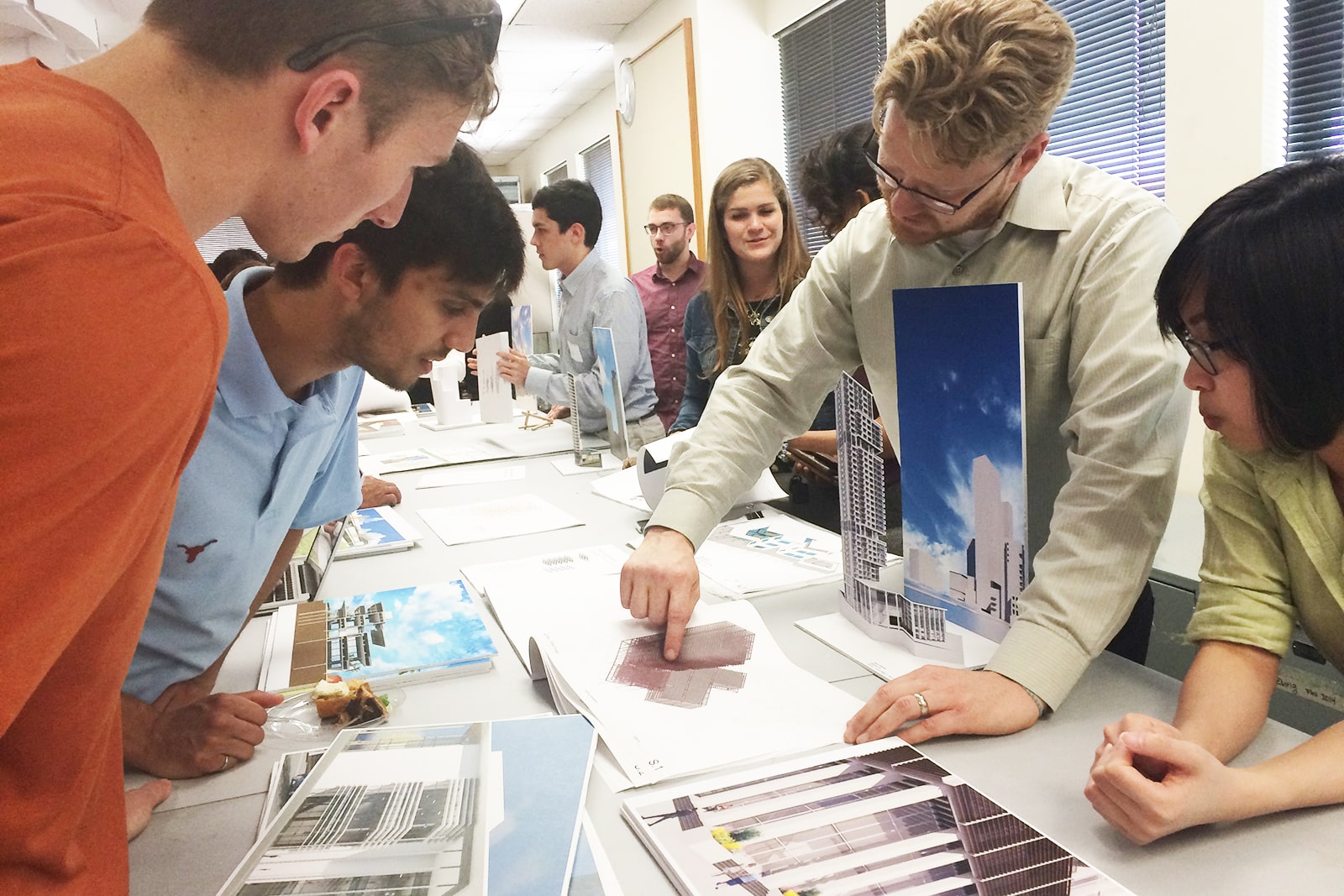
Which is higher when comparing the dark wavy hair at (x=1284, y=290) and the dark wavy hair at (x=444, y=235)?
the dark wavy hair at (x=444, y=235)

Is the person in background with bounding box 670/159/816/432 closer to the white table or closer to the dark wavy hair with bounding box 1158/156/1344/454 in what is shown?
the white table

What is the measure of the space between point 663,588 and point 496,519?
852 mm

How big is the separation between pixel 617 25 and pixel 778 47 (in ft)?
4.57

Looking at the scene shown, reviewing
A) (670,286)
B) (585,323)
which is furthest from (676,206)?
(585,323)

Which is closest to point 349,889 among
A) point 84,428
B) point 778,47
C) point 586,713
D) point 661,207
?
point 586,713

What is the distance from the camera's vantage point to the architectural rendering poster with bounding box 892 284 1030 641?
100cm

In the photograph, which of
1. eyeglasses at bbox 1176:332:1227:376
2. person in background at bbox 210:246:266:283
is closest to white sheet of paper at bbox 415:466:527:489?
person in background at bbox 210:246:266:283

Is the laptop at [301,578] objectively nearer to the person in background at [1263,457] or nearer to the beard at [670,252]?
the person in background at [1263,457]

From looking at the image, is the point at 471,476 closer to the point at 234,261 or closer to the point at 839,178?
the point at 234,261

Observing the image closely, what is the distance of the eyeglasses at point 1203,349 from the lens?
0.87m

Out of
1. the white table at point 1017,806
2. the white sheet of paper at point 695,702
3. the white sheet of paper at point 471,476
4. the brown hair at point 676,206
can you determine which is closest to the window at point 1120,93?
the brown hair at point 676,206

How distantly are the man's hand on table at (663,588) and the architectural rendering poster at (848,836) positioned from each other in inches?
11.7

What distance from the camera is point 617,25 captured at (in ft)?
18.4

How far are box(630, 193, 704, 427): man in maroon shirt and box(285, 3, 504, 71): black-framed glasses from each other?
3.03 m
